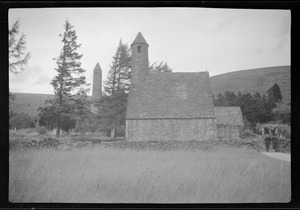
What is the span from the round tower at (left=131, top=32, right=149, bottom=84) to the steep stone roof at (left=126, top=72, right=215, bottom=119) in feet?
4.49

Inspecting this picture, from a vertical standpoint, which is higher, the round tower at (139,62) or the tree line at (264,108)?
the round tower at (139,62)

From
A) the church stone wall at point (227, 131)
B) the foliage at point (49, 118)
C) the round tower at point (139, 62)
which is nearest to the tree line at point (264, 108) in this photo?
the church stone wall at point (227, 131)

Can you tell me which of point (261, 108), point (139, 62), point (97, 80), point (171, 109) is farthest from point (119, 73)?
point (97, 80)

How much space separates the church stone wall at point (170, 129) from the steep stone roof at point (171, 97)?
0.38m

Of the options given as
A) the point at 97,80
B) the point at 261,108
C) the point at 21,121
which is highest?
the point at 97,80

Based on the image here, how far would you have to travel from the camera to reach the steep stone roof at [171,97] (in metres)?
17.2

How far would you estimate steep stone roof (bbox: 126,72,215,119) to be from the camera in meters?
17.2

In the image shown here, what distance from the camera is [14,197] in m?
6.05

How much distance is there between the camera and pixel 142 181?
262 inches

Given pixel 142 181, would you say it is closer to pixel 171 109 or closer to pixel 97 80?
pixel 171 109

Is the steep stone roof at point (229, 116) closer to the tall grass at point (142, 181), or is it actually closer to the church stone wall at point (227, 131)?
the church stone wall at point (227, 131)

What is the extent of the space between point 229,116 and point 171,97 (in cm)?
1140
